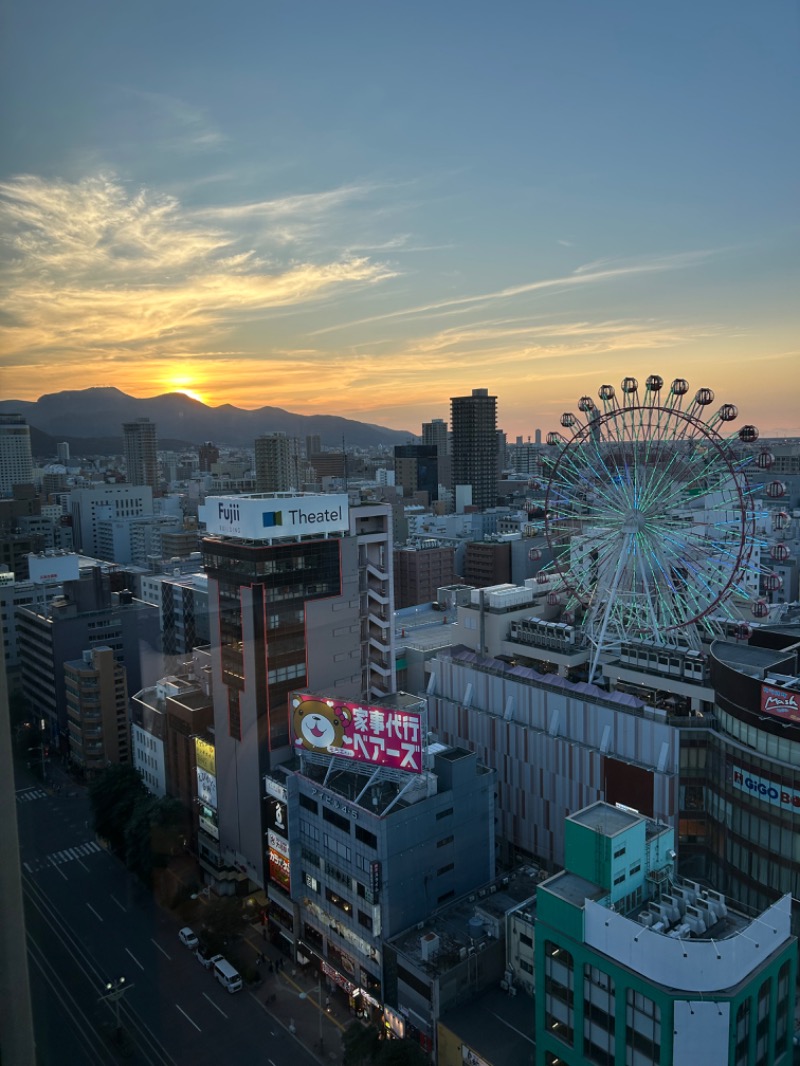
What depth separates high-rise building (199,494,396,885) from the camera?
7066mm

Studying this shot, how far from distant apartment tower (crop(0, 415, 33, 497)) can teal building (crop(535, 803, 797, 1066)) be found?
356 centimetres

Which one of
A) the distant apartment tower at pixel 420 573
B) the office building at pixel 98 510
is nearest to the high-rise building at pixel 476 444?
the distant apartment tower at pixel 420 573

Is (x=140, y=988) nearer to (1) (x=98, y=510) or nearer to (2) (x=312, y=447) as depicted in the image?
(2) (x=312, y=447)

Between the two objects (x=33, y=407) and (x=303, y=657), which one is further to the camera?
(x=303, y=657)

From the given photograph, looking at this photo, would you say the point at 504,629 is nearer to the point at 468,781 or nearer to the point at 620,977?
the point at 468,781

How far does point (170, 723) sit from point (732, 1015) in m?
5.95

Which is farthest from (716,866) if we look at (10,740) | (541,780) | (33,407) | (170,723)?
(10,740)

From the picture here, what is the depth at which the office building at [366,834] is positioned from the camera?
5.82 metres

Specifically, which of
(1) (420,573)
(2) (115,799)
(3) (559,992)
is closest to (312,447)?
(2) (115,799)

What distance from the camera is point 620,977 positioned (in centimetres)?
405

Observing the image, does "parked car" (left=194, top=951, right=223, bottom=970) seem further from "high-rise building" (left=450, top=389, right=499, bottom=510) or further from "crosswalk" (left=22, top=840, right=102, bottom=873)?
"high-rise building" (left=450, top=389, right=499, bottom=510)

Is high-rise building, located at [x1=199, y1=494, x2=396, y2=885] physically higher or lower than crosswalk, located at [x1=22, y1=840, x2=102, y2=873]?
higher

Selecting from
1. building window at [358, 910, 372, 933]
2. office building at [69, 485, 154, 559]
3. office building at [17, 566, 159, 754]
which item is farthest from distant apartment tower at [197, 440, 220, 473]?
office building at [69, 485, 154, 559]

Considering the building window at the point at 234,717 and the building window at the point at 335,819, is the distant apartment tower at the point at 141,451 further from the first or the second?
the building window at the point at 335,819
